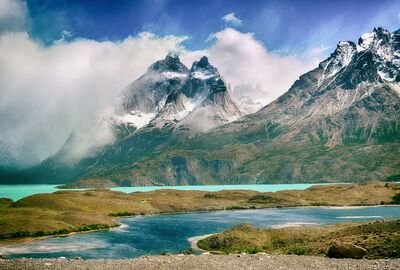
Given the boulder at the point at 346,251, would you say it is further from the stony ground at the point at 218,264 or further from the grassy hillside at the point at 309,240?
the stony ground at the point at 218,264

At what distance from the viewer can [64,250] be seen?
330ft

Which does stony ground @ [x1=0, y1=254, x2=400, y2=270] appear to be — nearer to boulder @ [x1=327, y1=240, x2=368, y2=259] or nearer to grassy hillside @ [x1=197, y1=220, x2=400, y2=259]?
boulder @ [x1=327, y1=240, x2=368, y2=259]

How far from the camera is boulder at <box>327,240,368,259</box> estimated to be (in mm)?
65375

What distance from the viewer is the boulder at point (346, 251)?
214ft

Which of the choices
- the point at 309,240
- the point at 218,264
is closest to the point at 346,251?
the point at 218,264

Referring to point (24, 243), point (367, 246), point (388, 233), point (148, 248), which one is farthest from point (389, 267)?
point (24, 243)

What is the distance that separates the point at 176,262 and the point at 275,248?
34681mm

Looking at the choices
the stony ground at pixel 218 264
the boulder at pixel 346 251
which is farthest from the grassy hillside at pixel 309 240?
the stony ground at pixel 218 264

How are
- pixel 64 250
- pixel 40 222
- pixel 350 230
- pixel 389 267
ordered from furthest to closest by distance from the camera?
pixel 40 222 < pixel 64 250 < pixel 350 230 < pixel 389 267

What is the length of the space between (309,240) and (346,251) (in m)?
24.5

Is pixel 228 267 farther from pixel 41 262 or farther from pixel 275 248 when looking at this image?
pixel 275 248

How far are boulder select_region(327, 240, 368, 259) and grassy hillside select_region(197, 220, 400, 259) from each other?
0.95m

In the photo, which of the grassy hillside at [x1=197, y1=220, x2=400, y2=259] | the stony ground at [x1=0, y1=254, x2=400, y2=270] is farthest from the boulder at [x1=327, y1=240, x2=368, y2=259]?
the stony ground at [x1=0, y1=254, x2=400, y2=270]

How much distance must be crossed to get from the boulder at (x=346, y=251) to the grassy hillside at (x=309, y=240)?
0.95 metres
